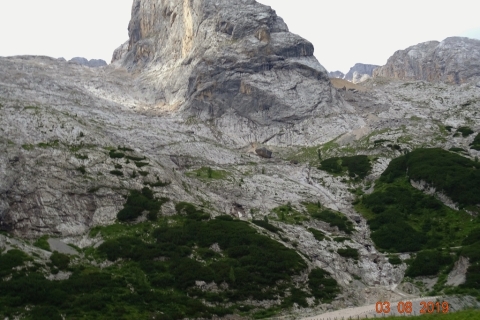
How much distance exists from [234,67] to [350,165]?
5710 cm

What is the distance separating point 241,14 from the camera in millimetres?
168875

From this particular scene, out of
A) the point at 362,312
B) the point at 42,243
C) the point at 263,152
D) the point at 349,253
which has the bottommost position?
the point at 362,312

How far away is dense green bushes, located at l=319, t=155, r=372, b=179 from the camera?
109250 mm

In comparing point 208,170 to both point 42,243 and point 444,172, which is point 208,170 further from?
point 444,172

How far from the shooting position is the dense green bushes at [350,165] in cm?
10925

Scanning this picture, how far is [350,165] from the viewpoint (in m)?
113

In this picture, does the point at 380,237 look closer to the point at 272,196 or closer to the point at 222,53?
the point at 272,196

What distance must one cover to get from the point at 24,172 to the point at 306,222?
Answer: 4818 cm

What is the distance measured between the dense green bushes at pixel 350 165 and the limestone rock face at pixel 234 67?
30437 mm

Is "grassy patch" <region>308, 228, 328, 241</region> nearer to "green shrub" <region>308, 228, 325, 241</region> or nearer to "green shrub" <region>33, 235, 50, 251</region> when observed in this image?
"green shrub" <region>308, 228, 325, 241</region>

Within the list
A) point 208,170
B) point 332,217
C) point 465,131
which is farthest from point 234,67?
point 332,217

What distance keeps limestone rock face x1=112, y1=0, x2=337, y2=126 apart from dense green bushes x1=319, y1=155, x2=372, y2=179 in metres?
30.4

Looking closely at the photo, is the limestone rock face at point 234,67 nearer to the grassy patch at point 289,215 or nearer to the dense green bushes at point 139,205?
the grassy patch at point 289,215

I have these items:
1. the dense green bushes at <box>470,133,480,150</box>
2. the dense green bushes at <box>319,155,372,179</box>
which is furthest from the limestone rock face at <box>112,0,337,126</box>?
the dense green bushes at <box>470,133,480,150</box>
